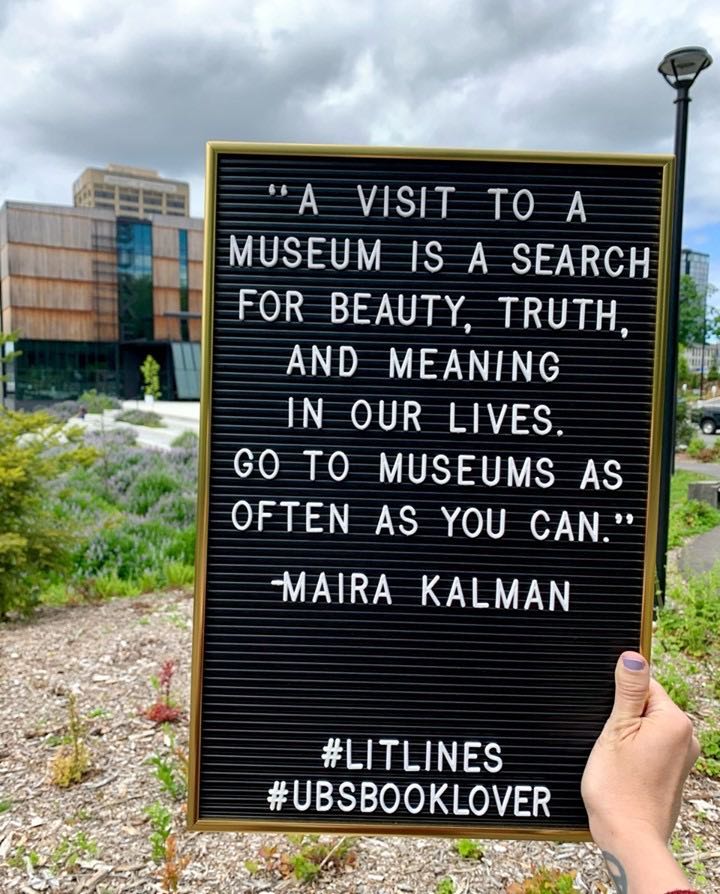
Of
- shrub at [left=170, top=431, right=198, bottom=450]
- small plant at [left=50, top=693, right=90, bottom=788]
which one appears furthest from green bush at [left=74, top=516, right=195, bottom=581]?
shrub at [left=170, top=431, right=198, bottom=450]

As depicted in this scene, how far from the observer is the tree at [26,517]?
5008 millimetres

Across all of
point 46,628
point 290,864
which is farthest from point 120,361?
point 290,864

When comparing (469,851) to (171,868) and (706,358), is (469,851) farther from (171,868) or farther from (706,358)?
(706,358)

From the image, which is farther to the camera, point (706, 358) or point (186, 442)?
point (706, 358)

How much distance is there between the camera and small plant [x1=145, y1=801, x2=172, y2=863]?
2.49m

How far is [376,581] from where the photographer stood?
6.05ft

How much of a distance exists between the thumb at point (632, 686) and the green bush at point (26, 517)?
175 inches

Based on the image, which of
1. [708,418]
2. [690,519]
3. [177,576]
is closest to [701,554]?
[690,519]

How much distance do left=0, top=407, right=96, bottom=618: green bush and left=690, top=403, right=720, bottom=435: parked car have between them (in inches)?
950

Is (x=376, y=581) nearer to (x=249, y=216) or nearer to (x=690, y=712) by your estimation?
(x=249, y=216)

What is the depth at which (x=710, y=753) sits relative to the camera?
327 cm

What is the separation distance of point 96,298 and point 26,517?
150 feet

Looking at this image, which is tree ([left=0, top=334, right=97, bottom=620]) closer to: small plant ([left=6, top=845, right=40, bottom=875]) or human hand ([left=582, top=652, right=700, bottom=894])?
small plant ([left=6, top=845, right=40, bottom=875])

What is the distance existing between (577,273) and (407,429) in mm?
636
